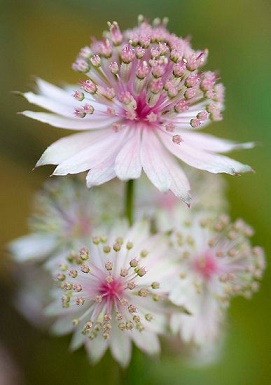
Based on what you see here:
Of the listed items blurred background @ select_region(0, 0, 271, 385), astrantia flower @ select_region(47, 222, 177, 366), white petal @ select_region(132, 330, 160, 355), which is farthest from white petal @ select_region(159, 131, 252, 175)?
blurred background @ select_region(0, 0, 271, 385)

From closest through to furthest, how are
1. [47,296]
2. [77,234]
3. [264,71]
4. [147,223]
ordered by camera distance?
[147,223] → [77,234] → [47,296] → [264,71]

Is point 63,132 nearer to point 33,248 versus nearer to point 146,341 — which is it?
point 33,248

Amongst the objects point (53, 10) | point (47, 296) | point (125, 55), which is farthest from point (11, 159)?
point (125, 55)

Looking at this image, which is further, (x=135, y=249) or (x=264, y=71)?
(x=264, y=71)

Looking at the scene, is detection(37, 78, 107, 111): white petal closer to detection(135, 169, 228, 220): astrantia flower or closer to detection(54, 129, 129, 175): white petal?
detection(54, 129, 129, 175): white petal

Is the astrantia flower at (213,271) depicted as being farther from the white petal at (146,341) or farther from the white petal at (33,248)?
the white petal at (33,248)

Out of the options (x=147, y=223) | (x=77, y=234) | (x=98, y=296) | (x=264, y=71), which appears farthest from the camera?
(x=264, y=71)

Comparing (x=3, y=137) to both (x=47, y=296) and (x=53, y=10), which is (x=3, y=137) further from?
(x=47, y=296)
